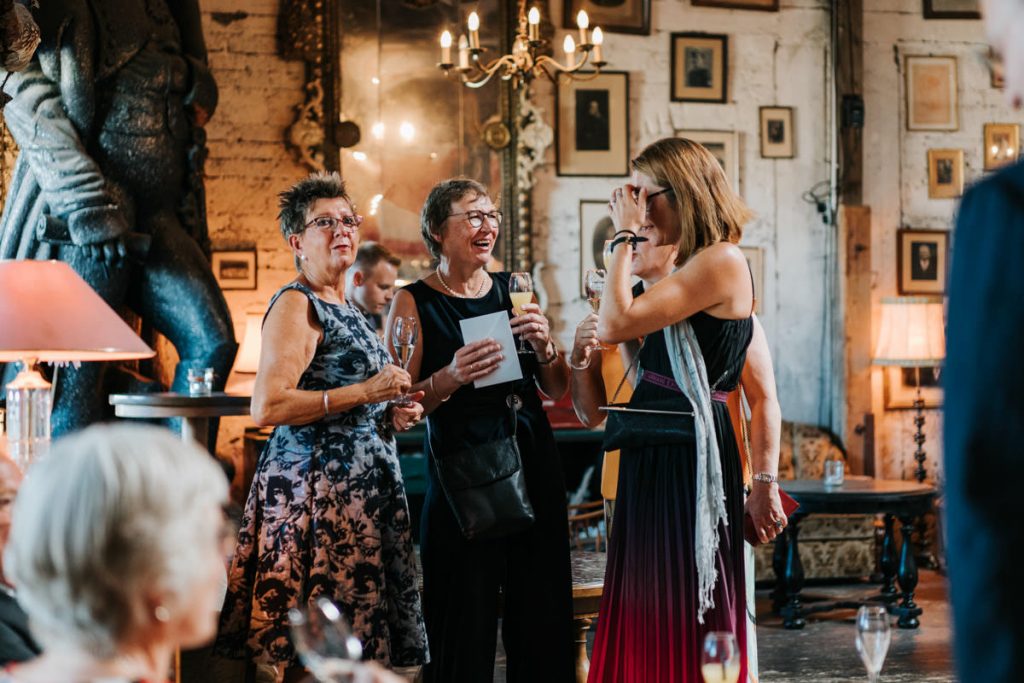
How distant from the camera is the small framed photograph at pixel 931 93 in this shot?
786 cm

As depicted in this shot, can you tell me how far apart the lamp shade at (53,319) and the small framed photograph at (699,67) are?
511cm

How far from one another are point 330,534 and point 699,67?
551 cm

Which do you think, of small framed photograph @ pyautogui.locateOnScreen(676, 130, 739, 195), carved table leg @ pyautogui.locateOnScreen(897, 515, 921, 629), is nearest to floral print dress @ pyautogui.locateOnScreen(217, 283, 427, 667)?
carved table leg @ pyautogui.locateOnScreen(897, 515, 921, 629)

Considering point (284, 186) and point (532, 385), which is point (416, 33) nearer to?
point (284, 186)

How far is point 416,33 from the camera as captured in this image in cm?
709

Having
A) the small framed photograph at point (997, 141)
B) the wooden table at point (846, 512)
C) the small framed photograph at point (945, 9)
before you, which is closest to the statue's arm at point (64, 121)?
the wooden table at point (846, 512)

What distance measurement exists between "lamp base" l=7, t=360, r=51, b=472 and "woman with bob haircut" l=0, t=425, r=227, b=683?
1820 millimetres

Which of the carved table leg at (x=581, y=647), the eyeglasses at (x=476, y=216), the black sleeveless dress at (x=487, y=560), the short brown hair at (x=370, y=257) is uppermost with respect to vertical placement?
the short brown hair at (x=370, y=257)

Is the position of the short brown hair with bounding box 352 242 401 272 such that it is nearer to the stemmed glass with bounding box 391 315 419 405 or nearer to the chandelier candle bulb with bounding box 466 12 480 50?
the chandelier candle bulb with bounding box 466 12 480 50

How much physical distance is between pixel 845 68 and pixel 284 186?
3610 millimetres

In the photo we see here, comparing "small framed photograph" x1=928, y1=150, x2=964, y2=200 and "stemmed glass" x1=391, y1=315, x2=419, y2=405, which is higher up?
"small framed photograph" x1=928, y1=150, x2=964, y2=200

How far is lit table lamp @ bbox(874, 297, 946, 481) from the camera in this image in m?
7.28

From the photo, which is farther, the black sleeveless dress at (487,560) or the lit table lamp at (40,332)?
the black sleeveless dress at (487,560)

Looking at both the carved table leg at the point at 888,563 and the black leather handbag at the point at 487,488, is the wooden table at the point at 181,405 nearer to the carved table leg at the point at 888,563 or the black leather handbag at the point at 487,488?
the black leather handbag at the point at 487,488
